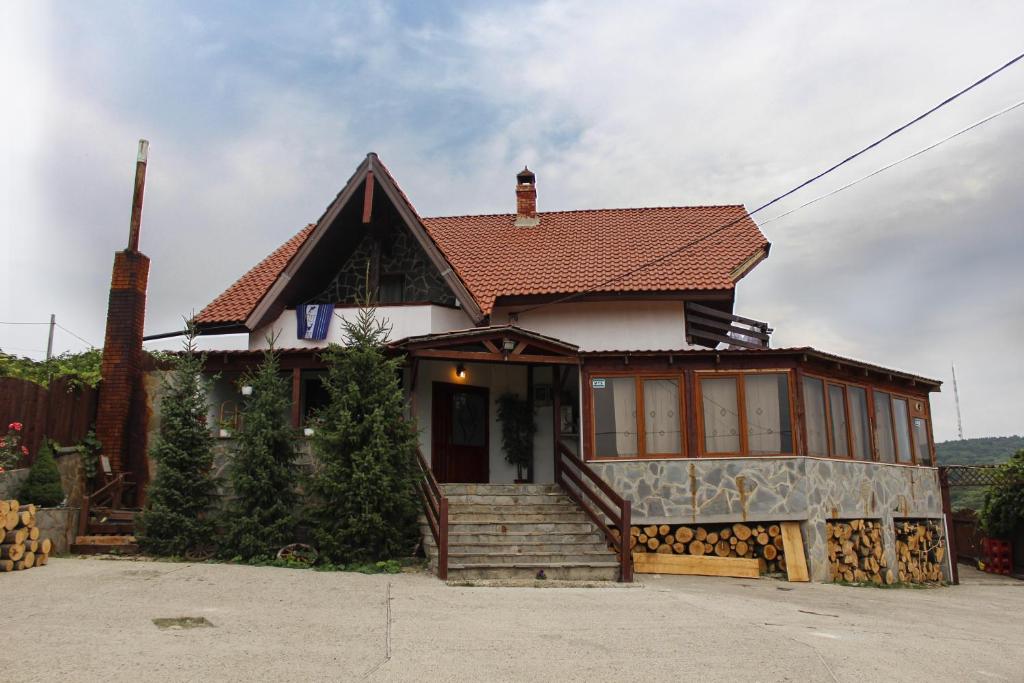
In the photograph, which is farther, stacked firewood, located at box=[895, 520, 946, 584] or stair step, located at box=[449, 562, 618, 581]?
stacked firewood, located at box=[895, 520, 946, 584]

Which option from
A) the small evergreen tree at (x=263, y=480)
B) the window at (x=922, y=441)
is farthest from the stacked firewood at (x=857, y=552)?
the small evergreen tree at (x=263, y=480)

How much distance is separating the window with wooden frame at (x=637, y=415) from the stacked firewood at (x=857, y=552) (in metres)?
Answer: 3.19

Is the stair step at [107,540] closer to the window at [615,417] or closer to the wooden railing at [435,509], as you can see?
the wooden railing at [435,509]

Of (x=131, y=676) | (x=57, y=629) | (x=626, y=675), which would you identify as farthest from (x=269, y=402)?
(x=626, y=675)

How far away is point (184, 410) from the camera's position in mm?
12555

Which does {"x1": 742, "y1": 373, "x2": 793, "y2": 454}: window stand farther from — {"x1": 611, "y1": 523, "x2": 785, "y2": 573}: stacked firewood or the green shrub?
the green shrub

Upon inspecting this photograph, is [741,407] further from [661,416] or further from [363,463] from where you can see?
[363,463]

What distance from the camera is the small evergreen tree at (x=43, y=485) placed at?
11758 mm

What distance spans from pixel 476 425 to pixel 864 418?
767 cm

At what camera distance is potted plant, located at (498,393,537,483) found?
52.9 ft

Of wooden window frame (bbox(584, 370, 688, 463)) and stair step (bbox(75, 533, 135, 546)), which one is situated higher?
wooden window frame (bbox(584, 370, 688, 463))

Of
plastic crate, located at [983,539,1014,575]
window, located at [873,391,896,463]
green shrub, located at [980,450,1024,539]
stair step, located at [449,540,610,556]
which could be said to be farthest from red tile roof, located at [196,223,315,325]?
plastic crate, located at [983,539,1014,575]

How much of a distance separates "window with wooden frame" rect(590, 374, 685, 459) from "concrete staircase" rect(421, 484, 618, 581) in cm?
133

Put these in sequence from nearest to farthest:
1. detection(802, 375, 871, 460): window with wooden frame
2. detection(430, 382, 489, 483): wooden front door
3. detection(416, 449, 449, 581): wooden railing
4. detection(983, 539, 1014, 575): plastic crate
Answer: detection(416, 449, 449, 581): wooden railing, detection(802, 375, 871, 460): window with wooden frame, detection(430, 382, 489, 483): wooden front door, detection(983, 539, 1014, 575): plastic crate
